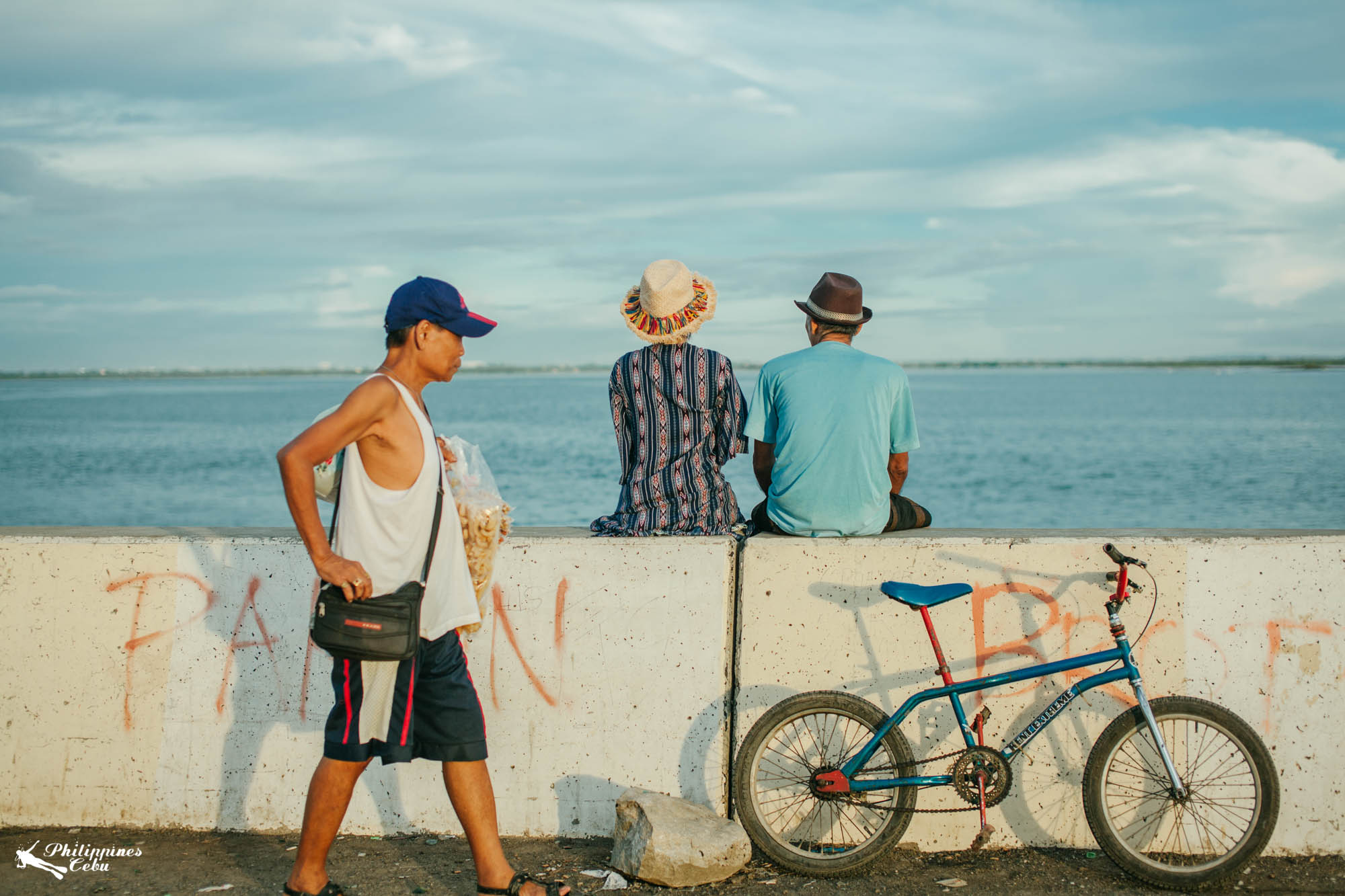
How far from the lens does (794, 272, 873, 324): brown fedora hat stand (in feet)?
15.9

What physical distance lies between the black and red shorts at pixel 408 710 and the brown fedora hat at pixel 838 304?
2259 millimetres

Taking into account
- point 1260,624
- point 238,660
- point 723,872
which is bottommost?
point 723,872

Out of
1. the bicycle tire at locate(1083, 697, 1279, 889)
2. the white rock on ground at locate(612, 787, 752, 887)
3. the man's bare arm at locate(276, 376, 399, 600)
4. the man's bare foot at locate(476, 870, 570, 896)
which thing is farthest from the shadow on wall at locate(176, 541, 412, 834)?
the bicycle tire at locate(1083, 697, 1279, 889)

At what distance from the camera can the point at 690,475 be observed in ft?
15.9

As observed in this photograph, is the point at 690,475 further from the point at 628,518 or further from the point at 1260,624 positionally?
the point at 1260,624

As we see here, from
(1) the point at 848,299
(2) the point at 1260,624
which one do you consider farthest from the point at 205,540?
(2) the point at 1260,624

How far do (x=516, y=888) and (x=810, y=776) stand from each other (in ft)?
4.08

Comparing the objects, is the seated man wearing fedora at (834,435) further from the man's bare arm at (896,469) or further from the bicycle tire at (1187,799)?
the bicycle tire at (1187,799)

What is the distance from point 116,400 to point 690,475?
136m

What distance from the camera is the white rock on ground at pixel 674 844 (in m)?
3.89

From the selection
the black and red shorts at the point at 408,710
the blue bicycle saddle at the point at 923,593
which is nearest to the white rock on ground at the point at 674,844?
the black and red shorts at the point at 408,710

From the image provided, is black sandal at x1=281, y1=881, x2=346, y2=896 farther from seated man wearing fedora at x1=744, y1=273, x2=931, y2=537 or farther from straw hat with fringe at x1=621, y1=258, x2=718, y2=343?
straw hat with fringe at x1=621, y1=258, x2=718, y2=343

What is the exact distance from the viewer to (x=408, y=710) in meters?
3.51

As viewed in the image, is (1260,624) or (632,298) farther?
(632,298)
